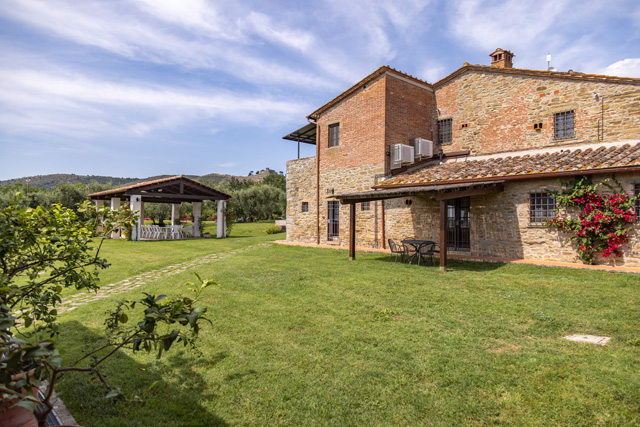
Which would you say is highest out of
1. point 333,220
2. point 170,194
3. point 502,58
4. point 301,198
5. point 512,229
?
point 502,58

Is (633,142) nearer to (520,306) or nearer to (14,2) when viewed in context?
(520,306)

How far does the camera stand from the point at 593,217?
9.84m

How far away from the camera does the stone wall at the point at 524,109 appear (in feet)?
38.8

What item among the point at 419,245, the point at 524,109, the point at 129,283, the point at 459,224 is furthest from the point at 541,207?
the point at 129,283

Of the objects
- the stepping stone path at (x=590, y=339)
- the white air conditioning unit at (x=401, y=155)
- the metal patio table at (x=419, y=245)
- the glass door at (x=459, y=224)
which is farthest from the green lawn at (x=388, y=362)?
the white air conditioning unit at (x=401, y=155)

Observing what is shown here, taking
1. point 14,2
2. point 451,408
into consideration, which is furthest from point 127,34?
point 451,408

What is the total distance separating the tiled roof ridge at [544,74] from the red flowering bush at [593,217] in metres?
4.55

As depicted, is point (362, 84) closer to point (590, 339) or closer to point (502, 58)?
point (502, 58)

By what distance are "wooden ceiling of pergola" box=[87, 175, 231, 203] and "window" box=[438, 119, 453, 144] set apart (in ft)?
43.6

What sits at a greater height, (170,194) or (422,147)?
(422,147)

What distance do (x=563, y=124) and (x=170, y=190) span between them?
2056cm

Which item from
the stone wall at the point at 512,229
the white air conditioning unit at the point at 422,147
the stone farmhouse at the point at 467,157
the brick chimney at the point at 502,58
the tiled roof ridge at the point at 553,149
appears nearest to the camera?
the stone wall at the point at 512,229

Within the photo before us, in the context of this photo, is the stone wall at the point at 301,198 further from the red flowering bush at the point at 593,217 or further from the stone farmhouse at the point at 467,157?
the red flowering bush at the point at 593,217

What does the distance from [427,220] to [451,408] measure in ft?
35.7
